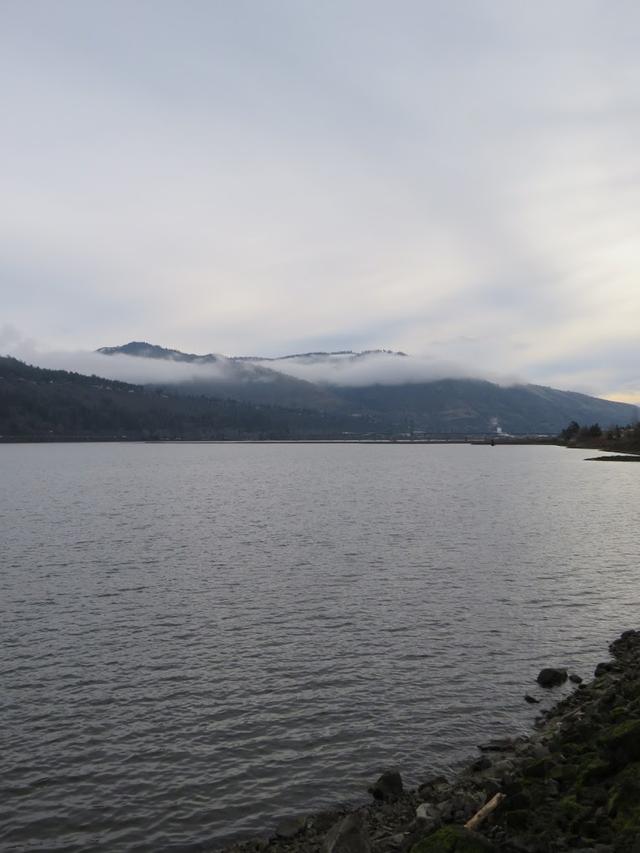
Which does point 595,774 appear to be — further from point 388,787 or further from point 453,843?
point 388,787

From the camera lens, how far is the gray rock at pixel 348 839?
15.0 m

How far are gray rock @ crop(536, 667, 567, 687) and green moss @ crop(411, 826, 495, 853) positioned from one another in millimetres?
15440

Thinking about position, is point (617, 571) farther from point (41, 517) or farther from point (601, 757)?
point (41, 517)

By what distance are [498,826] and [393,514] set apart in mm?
69860

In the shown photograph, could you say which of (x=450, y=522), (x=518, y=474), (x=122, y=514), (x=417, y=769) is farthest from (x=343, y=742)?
(x=518, y=474)

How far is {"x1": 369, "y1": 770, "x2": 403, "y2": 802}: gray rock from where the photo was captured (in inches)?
769

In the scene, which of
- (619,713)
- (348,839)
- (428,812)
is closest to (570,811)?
(428,812)

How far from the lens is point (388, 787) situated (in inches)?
776

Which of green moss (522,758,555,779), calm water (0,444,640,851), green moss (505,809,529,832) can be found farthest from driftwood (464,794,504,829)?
calm water (0,444,640,851)

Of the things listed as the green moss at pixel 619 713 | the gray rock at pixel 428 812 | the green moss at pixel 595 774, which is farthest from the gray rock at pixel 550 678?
the gray rock at pixel 428 812

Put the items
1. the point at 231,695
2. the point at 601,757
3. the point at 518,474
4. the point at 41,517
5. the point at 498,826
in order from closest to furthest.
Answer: the point at 498,826 < the point at 601,757 < the point at 231,695 < the point at 41,517 < the point at 518,474

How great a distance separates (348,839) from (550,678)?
53.7 feet

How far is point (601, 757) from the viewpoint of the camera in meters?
18.2

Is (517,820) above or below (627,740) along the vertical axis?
below
